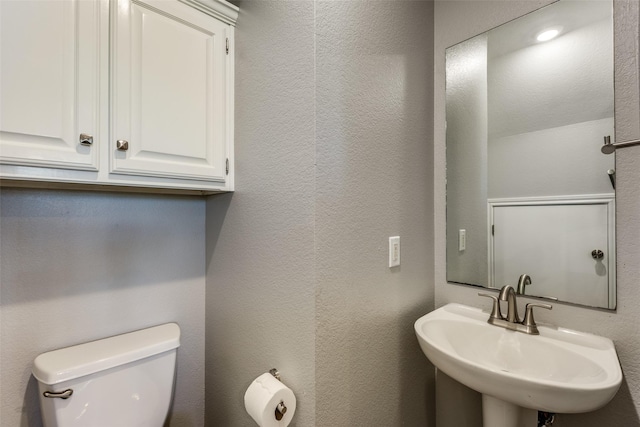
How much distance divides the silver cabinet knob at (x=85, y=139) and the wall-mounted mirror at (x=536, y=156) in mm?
1368

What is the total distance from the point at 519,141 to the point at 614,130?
0.27 metres

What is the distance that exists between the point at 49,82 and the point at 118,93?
0.16 metres

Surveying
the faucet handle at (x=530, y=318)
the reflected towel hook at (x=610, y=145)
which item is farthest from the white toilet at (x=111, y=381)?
the reflected towel hook at (x=610, y=145)

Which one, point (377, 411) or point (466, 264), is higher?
point (466, 264)

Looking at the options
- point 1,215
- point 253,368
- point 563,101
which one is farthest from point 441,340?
point 1,215

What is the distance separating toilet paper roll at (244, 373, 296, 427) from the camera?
901 mm

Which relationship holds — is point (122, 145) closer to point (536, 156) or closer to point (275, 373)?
point (275, 373)

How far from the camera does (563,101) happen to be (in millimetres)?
1082

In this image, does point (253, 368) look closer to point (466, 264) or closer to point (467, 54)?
point (466, 264)

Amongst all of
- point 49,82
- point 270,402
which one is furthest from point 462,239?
point 49,82

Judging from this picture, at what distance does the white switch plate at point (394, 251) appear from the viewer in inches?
45.3

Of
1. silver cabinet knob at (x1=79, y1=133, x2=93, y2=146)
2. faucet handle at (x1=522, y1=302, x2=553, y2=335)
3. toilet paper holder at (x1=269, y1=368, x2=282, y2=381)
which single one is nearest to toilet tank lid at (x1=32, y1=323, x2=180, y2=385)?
toilet paper holder at (x1=269, y1=368, x2=282, y2=381)

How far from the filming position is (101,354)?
104 centimetres

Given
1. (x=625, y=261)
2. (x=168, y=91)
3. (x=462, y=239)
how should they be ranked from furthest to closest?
(x=462, y=239) < (x=168, y=91) < (x=625, y=261)
